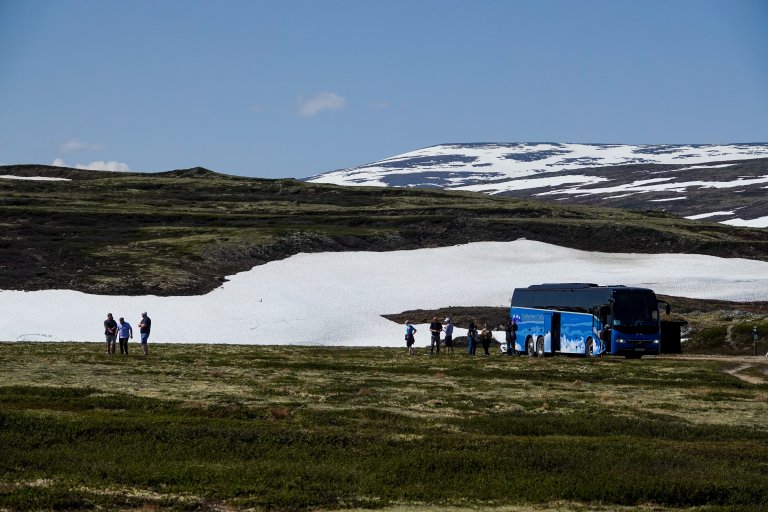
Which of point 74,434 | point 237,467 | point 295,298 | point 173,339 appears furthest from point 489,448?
point 295,298

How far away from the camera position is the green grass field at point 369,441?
25.7 meters

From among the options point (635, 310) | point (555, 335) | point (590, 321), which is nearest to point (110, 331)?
point (590, 321)

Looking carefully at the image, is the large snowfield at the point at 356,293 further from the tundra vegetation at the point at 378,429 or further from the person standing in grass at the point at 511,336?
the tundra vegetation at the point at 378,429

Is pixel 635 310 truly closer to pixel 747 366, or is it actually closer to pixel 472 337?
pixel 747 366

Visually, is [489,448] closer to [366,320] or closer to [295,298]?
[366,320]

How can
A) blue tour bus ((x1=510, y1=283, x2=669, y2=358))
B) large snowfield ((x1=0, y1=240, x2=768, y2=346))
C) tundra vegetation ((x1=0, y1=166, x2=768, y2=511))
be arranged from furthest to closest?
large snowfield ((x1=0, y1=240, x2=768, y2=346)), blue tour bus ((x1=510, y1=283, x2=669, y2=358)), tundra vegetation ((x1=0, y1=166, x2=768, y2=511))

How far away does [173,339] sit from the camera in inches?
3450

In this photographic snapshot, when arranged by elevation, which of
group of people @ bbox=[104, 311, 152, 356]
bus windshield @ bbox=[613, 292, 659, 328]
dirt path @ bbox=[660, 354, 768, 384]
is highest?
bus windshield @ bbox=[613, 292, 659, 328]

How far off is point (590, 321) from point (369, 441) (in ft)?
152

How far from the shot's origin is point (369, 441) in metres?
31.9

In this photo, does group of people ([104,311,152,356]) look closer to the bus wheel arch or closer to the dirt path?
the bus wheel arch

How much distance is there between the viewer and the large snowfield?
296 ft

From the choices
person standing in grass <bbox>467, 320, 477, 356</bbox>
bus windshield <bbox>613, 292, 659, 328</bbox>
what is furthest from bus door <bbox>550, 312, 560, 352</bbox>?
bus windshield <bbox>613, 292, 659, 328</bbox>

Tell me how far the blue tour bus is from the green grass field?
1857cm
